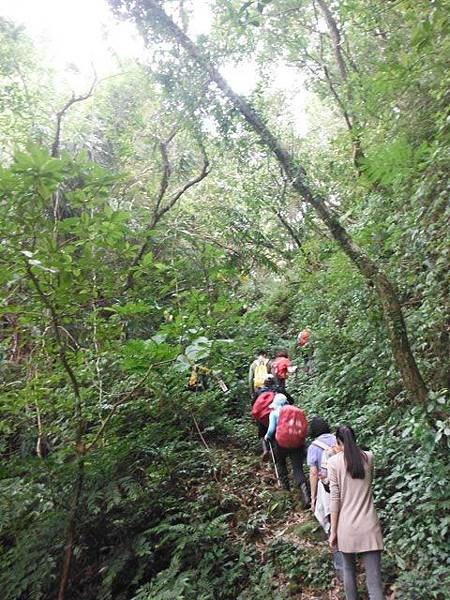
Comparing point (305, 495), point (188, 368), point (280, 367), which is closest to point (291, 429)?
point (305, 495)

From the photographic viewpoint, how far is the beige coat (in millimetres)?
3799

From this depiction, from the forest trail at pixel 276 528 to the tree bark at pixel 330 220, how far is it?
6.85ft

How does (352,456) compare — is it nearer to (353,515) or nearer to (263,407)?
(353,515)

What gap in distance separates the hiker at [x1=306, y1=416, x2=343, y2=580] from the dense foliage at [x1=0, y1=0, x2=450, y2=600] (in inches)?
24.7

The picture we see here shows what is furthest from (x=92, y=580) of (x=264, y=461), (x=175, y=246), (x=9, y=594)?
(x=175, y=246)

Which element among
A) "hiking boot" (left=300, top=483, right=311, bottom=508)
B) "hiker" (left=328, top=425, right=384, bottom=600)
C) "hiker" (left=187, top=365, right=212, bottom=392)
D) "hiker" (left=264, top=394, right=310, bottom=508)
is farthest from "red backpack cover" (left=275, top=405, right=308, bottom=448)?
"hiker" (left=328, top=425, right=384, bottom=600)

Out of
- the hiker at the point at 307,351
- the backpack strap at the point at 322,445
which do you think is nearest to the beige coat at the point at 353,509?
the backpack strap at the point at 322,445

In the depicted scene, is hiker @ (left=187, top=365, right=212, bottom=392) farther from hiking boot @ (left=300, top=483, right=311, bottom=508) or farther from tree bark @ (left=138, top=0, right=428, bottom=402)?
tree bark @ (left=138, top=0, right=428, bottom=402)

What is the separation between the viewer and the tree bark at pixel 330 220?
16.1 ft

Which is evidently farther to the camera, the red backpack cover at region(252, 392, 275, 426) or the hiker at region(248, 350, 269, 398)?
the hiker at region(248, 350, 269, 398)

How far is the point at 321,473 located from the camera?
4.78 metres

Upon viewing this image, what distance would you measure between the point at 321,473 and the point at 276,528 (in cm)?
166

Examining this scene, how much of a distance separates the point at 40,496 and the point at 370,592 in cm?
355

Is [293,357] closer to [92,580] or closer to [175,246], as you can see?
[175,246]
